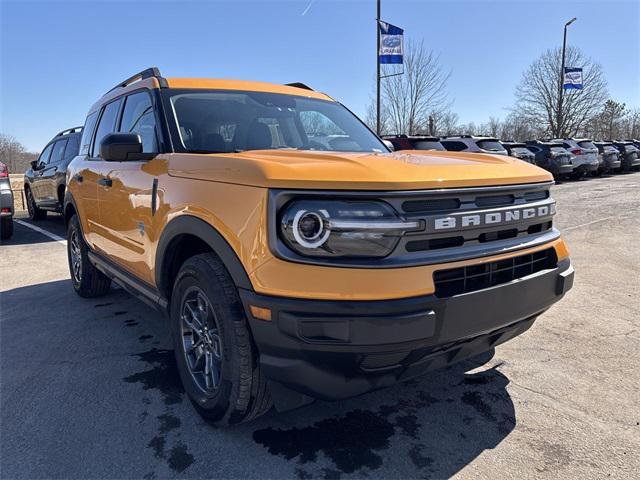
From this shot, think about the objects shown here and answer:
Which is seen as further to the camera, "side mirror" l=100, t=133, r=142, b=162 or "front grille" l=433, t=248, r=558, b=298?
"side mirror" l=100, t=133, r=142, b=162

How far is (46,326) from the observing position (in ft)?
14.2

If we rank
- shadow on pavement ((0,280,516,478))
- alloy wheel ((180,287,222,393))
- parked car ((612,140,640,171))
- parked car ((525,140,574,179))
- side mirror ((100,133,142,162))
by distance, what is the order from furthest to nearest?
parked car ((612,140,640,171))
parked car ((525,140,574,179))
side mirror ((100,133,142,162))
alloy wheel ((180,287,222,393))
shadow on pavement ((0,280,516,478))

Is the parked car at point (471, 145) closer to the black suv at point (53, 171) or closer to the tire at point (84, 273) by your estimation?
the black suv at point (53, 171)

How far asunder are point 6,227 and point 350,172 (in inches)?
349

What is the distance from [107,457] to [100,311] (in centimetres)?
260

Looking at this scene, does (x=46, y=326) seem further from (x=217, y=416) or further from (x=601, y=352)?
(x=601, y=352)

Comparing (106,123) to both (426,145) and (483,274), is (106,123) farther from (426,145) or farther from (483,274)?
(426,145)

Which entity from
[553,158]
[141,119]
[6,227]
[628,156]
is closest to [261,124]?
[141,119]

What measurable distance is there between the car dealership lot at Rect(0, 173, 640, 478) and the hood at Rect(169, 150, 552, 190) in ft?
4.22

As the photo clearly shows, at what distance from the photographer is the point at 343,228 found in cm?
199

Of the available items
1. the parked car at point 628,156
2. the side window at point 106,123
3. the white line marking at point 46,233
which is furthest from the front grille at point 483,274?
the parked car at point 628,156

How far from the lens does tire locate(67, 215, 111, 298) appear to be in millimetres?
4977

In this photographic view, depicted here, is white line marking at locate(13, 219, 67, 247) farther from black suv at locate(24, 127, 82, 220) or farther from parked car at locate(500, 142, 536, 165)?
parked car at locate(500, 142, 536, 165)

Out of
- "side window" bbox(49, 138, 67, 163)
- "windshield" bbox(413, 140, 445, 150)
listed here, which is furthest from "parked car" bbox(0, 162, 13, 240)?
"windshield" bbox(413, 140, 445, 150)
